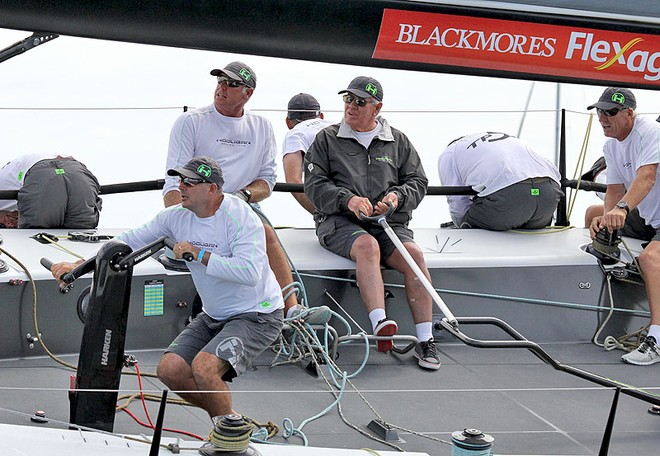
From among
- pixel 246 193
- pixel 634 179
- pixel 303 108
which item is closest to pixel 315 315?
pixel 246 193

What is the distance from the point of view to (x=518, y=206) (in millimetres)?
5332

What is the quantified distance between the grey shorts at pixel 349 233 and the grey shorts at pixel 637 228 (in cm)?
127

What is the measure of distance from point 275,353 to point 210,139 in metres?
0.95

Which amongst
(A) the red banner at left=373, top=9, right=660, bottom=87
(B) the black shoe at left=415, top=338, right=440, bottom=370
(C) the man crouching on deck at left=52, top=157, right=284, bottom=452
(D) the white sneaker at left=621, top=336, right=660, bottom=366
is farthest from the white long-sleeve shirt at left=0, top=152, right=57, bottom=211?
(A) the red banner at left=373, top=9, right=660, bottom=87

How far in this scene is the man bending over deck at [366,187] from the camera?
4477 millimetres

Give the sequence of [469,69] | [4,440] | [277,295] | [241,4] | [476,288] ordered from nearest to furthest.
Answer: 1. [241,4]
2. [469,69]
3. [4,440]
4. [277,295]
5. [476,288]

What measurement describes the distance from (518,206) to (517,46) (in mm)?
3592

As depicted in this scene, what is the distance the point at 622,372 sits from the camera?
4453mm

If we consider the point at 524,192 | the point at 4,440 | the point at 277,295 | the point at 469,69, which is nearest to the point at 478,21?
the point at 469,69

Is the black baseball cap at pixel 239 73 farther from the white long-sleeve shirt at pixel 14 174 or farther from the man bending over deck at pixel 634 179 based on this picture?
the man bending over deck at pixel 634 179

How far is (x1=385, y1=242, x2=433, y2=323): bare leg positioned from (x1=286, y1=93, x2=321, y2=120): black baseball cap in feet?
Answer: 5.26

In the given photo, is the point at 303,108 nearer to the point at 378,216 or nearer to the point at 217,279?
the point at 378,216

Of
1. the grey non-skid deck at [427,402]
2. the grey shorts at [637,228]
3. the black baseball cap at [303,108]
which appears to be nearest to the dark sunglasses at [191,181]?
the grey non-skid deck at [427,402]

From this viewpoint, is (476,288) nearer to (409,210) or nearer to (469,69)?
(409,210)
